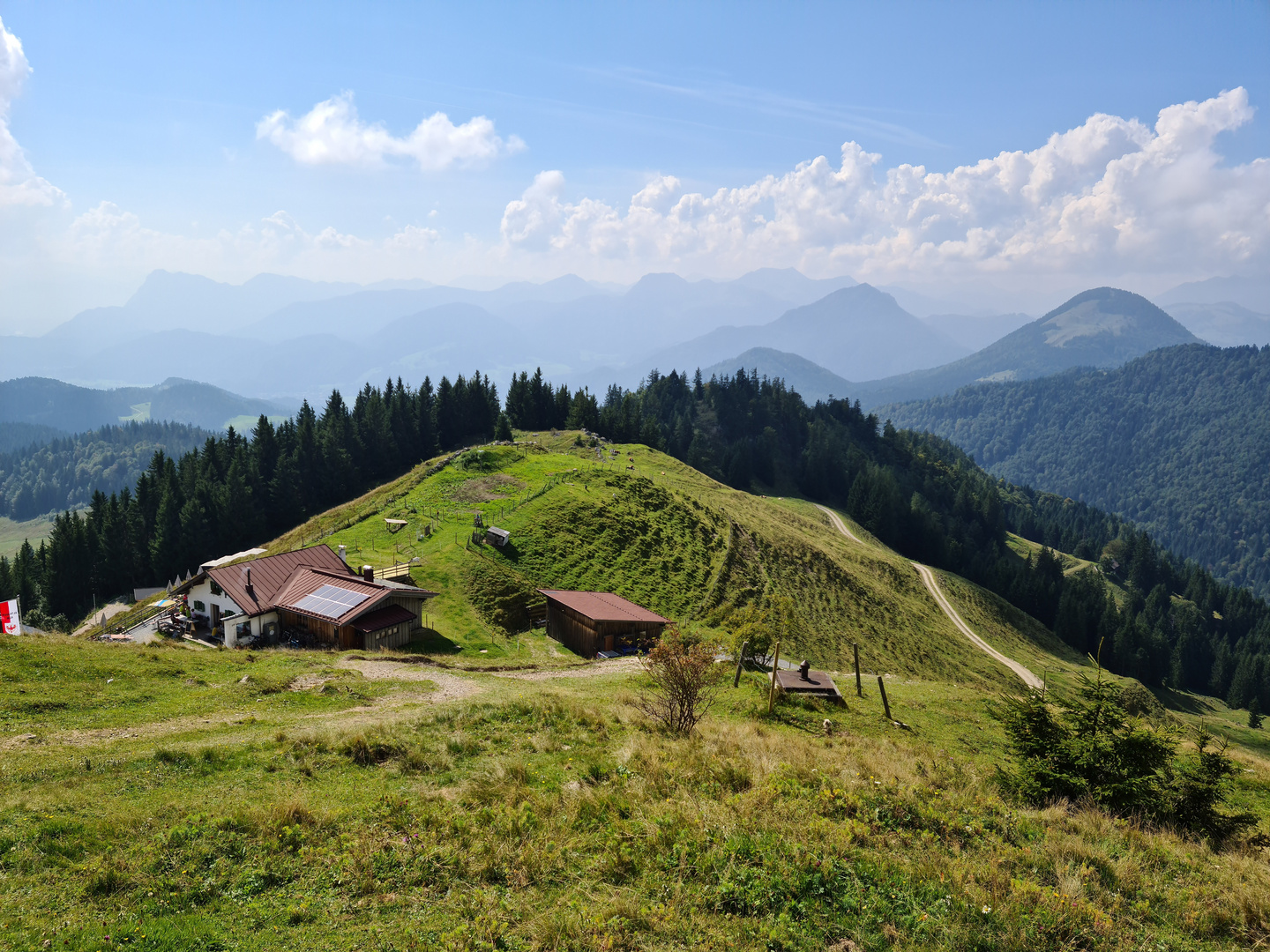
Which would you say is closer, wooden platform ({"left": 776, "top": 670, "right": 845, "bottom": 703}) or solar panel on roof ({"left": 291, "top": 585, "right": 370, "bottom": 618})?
wooden platform ({"left": 776, "top": 670, "right": 845, "bottom": 703})

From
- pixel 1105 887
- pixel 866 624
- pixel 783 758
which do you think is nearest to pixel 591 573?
pixel 866 624

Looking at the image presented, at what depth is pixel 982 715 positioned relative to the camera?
31.6 metres

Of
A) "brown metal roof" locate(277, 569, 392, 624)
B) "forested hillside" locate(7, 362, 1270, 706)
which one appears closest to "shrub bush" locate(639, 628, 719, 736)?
"brown metal roof" locate(277, 569, 392, 624)

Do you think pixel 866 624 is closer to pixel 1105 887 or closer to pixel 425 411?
pixel 1105 887

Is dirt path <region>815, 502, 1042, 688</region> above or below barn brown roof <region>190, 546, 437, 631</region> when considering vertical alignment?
below

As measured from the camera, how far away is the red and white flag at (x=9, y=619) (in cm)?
4444

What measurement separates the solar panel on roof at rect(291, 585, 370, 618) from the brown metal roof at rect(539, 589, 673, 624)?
1231 centimetres

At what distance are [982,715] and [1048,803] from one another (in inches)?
638

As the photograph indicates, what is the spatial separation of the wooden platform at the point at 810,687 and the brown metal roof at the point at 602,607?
12.1m

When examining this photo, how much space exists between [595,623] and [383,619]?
1298cm

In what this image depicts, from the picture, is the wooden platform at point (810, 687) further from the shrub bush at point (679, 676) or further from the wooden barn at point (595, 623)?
the wooden barn at point (595, 623)

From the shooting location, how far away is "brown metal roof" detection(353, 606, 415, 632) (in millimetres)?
37531

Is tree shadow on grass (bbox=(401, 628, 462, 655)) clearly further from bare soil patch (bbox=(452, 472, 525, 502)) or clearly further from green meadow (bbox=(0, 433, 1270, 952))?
bare soil patch (bbox=(452, 472, 525, 502))

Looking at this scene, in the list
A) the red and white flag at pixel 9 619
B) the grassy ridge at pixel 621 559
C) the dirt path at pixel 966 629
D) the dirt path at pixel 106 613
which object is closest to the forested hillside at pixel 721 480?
the dirt path at pixel 106 613
